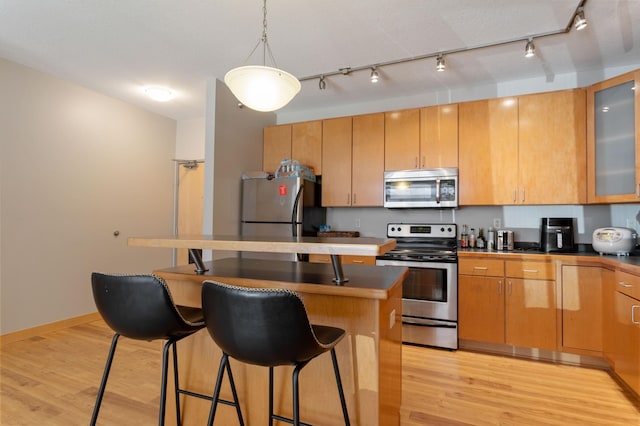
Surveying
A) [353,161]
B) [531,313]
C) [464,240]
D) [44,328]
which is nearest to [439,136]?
[353,161]

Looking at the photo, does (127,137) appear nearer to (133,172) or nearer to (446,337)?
(133,172)

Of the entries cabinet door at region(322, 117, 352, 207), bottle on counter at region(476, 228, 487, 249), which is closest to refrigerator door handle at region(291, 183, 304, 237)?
cabinet door at region(322, 117, 352, 207)

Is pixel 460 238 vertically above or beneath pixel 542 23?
beneath

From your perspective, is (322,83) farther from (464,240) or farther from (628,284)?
(628,284)

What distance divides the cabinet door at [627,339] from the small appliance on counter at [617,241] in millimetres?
509

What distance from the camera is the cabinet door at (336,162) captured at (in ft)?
13.0

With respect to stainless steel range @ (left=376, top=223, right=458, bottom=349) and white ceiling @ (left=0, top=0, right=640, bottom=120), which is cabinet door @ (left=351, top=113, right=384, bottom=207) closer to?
white ceiling @ (left=0, top=0, right=640, bottom=120)

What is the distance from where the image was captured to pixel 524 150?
3225 mm

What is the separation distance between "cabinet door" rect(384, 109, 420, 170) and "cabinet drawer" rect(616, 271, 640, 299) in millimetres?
1910

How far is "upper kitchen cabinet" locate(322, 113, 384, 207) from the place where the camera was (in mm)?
3824

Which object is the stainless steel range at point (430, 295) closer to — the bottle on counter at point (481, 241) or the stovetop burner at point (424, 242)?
the stovetop burner at point (424, 242)

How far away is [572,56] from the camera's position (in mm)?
2934

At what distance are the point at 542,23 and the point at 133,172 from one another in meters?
4.55

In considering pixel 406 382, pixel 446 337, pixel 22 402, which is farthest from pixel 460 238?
pixel 22 402
